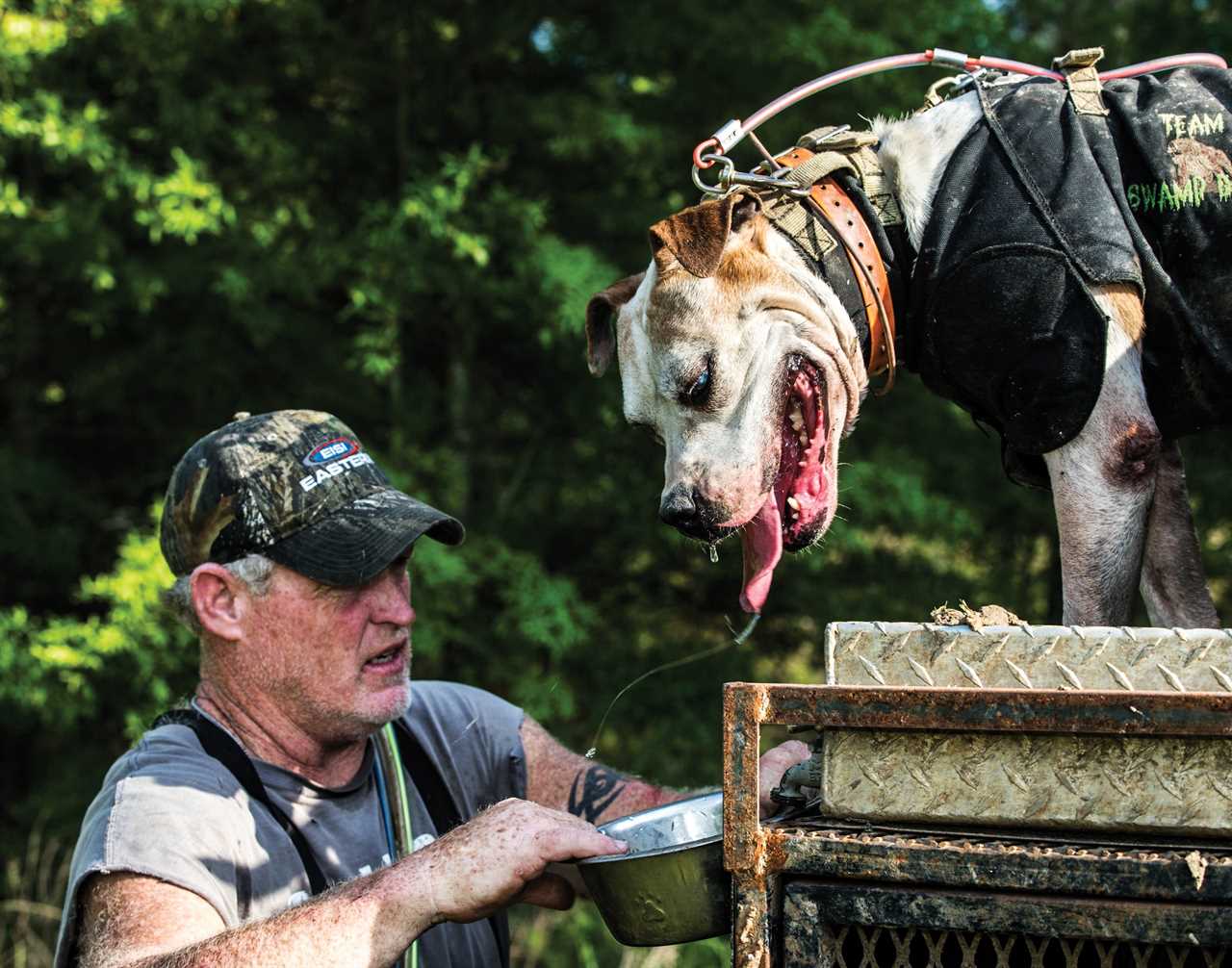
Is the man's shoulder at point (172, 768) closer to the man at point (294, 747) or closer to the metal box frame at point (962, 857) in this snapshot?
the man at point (294, 747)

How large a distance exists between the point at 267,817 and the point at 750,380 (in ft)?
4.23

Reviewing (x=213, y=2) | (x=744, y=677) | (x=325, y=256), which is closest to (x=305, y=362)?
(x=325, y=256)

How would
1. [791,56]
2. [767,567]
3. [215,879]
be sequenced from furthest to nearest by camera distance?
[791,56], [767,567], [215,879]

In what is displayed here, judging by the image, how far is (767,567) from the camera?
2.81 metres

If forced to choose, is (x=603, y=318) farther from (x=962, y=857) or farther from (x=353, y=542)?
(x=962, y=857)

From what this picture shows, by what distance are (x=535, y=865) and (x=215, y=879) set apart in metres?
0.68

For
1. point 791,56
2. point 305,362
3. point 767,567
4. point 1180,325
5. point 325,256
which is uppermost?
point 791,56

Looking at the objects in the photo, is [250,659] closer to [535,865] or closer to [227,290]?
[535,865]

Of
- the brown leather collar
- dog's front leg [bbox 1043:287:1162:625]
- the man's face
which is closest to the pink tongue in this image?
the brown leather collar

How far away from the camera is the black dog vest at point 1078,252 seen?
2.54 meters

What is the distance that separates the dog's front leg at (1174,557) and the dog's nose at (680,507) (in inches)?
38.8

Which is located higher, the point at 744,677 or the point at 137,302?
the point at 137,302

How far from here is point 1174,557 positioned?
115 inches

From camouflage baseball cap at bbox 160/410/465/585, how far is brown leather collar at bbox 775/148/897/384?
109 centimetres
